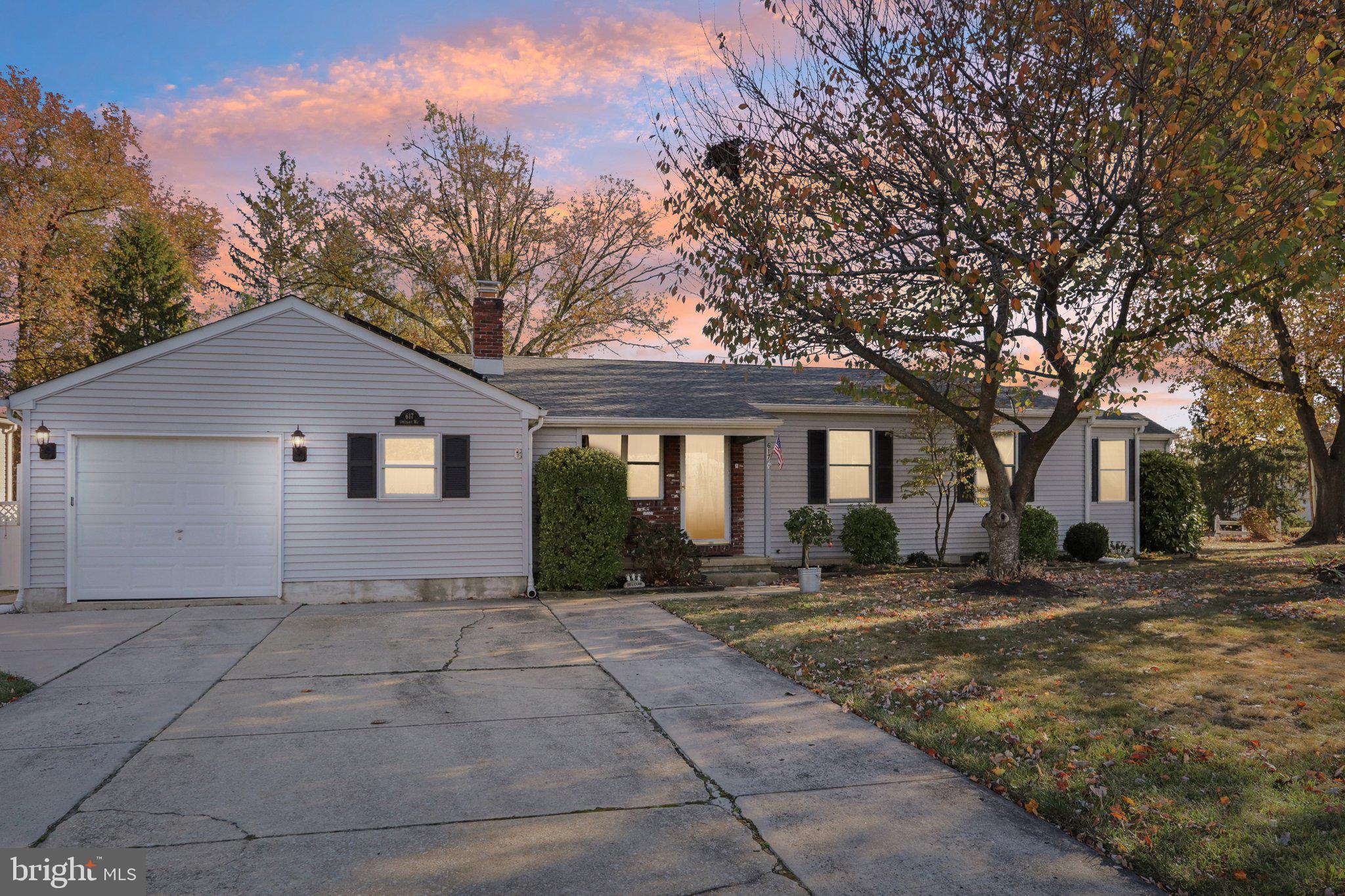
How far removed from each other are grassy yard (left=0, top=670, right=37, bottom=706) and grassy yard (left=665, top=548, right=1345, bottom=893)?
260 inches

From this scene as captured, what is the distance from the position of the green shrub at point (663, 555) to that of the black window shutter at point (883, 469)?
456 centimetres

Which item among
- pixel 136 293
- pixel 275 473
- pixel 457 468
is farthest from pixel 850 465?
pixel 136 293

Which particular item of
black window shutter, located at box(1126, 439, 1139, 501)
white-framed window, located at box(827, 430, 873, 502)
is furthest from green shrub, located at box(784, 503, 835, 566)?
black window shutter, located at box(1126, 439, 1139, 501)

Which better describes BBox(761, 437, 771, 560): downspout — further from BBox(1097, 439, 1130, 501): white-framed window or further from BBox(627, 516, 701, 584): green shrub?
BBox(1097, 439, 1130, 501): white-framed window

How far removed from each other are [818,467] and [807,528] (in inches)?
60.8

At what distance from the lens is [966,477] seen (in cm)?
1689

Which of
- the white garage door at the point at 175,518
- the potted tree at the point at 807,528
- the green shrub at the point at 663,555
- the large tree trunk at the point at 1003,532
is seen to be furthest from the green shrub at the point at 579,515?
the large tree trunk at the point at 1003,532

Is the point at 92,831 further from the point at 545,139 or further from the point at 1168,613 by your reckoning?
the point at 545,139

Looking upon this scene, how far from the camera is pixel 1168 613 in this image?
33.9 ft

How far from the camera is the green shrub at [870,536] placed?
52.3 feet

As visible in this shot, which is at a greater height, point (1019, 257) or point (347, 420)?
point (1019, 257)

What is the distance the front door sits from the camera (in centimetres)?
1627

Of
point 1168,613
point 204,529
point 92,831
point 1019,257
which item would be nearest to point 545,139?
point 204,529

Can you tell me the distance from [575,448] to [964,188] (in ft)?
22.7
